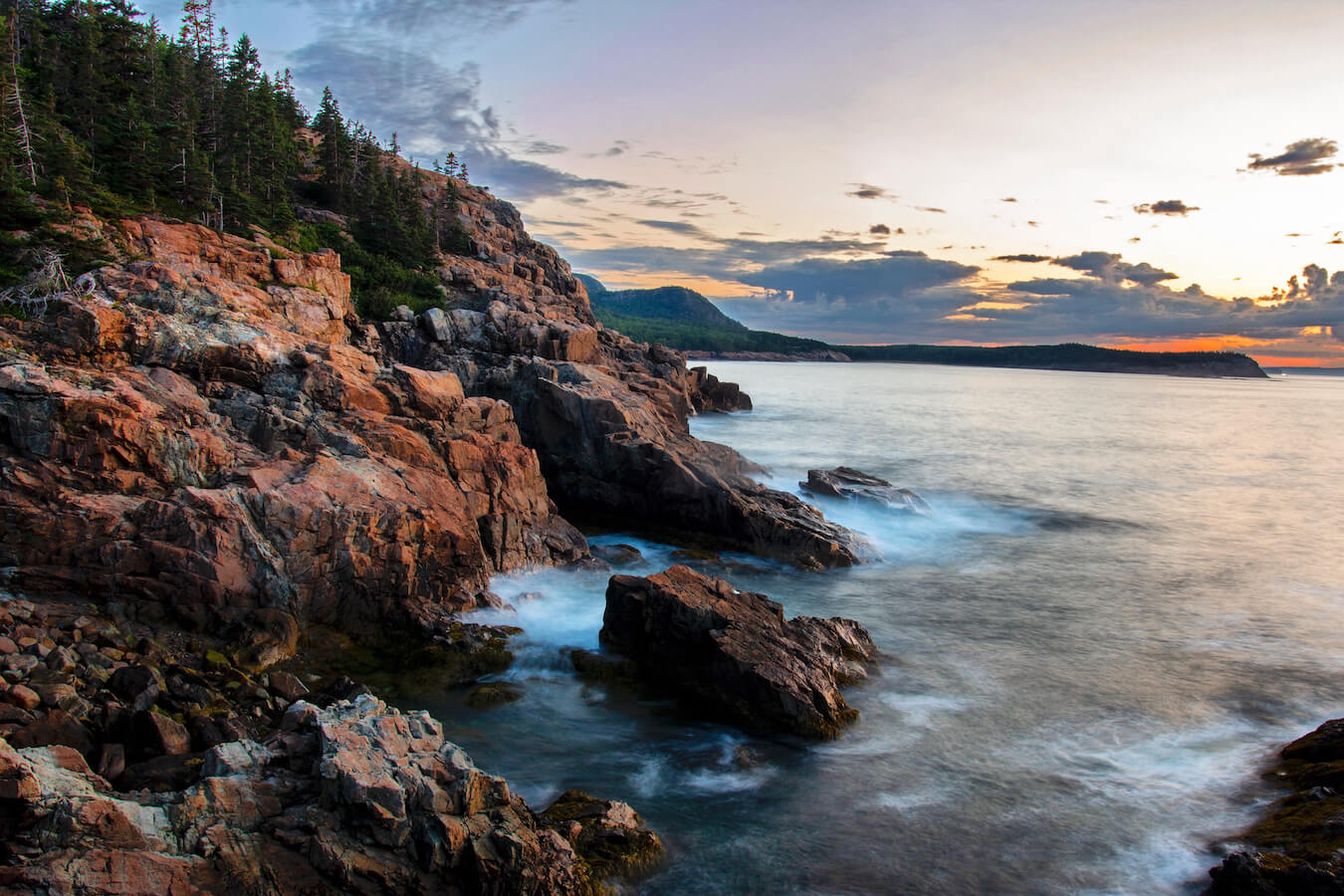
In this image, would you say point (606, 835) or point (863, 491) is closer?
point (606, 835)

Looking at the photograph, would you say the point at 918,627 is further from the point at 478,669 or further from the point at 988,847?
the point at 478,669

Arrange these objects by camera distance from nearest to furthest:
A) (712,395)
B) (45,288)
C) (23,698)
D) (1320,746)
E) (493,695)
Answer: (23,698) → (1320,746) → (493,695) → (45,288) → (712,395)

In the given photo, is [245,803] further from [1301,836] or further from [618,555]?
[618,555]

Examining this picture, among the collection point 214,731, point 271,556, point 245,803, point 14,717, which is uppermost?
point 271,556

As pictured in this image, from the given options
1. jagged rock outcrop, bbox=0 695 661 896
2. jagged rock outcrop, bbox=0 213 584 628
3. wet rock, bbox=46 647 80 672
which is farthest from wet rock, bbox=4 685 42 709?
jagged rock outcrop, bbox=0 213 584 628

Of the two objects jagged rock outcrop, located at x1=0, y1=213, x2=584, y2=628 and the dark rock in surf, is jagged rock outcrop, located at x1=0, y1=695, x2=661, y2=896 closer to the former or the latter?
jagged rock outcrop, located at x1=0, y1=213, x2=584, y2=628

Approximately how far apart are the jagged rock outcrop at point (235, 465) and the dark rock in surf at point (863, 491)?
569 inches

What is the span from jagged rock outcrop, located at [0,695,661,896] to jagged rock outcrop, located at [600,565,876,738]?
16.8 ft

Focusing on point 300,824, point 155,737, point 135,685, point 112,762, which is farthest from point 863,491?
point 112,762

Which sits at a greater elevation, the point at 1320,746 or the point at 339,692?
the point at 339,692

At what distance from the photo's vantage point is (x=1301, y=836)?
408 inches

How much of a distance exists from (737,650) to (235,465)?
1180cm

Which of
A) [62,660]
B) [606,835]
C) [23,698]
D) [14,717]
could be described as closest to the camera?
[14,717]

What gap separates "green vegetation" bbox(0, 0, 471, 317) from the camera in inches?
976
